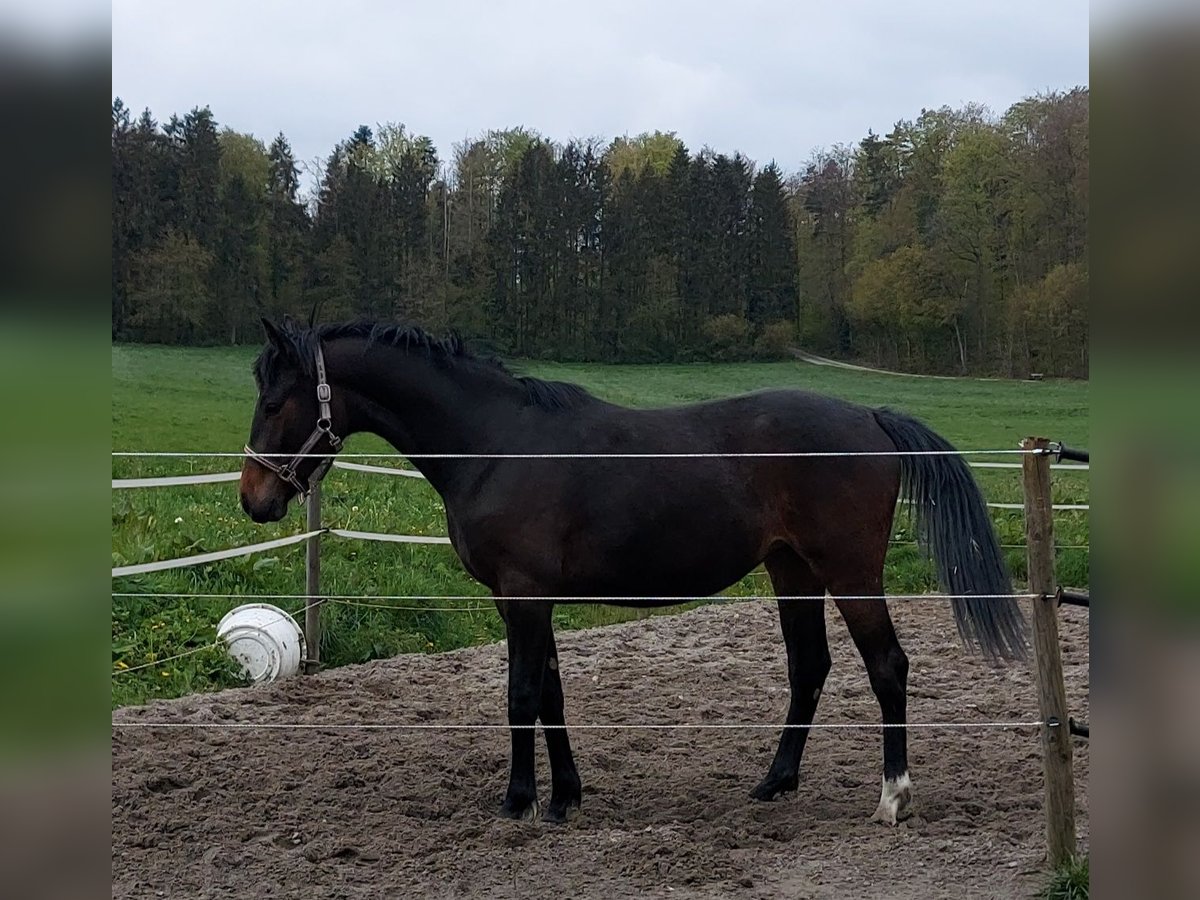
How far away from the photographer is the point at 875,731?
14.9ft

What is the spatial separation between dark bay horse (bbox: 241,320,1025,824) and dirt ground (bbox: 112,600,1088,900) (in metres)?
0.27

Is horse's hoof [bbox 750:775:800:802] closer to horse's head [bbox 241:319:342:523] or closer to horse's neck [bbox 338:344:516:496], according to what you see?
horse's neck [bbox 338:344:516:496]

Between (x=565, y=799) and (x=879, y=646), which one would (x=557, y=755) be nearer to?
(x=565, y=799)

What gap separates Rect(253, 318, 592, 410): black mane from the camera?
12.3 feet

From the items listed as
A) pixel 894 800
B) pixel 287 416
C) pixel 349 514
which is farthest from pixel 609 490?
pixel 349 514

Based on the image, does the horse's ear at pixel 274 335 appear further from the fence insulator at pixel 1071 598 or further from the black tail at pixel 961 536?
the fence insulator at pixel 1071 598

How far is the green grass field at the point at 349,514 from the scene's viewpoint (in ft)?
19.3

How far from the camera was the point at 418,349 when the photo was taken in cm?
387

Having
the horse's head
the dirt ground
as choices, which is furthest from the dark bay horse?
the dirt ground

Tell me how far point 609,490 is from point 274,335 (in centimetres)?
129

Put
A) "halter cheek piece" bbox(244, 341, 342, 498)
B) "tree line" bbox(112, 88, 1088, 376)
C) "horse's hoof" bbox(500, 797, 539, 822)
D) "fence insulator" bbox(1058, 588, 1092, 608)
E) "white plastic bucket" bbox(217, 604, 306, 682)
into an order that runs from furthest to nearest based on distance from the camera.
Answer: "tree line" bbox(112, 88, 1088, 376) → "white plastic bucket" bbox(217, 604, 306, 682) → "halter cheek piece" bbox(244, 341, 342, 498) → "horse's hoof" bbox(500, 797, 539, 822) → "fence insulator" bbox(1058, 588, 1092, 608)

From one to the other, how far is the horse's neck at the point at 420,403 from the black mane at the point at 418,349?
1.7 inches
